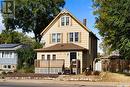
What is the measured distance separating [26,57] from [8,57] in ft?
20.2

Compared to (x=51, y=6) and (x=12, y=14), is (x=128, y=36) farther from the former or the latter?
(x=51, y=6)

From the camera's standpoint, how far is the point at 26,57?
217ft

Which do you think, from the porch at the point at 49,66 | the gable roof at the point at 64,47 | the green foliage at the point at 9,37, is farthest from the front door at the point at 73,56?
the green foliage at the point at 9,37

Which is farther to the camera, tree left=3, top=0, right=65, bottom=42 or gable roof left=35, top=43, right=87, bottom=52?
tree left=3, top=0, right=65, bottom=42

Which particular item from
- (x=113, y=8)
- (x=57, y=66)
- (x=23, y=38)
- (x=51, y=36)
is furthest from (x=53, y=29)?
(x=23, y=38)

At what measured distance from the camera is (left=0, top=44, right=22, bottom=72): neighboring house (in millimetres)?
69875

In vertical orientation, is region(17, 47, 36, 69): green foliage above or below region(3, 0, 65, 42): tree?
below

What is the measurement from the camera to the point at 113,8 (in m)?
45.1

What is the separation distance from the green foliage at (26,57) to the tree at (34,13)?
1214cm

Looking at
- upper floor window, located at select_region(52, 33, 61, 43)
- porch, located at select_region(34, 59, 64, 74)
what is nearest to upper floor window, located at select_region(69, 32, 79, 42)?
upper floor window, located at select_region(52, 33, 61, 43)

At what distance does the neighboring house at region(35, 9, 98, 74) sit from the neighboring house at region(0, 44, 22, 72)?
29.5ft

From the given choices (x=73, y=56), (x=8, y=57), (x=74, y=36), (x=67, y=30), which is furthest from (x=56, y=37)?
(x=8, y=57)

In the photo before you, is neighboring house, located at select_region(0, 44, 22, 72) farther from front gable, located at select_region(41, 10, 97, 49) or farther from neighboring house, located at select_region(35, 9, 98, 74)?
front gable, located at select_region(41, 10, 97, 49)

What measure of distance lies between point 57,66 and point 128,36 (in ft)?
45.6
